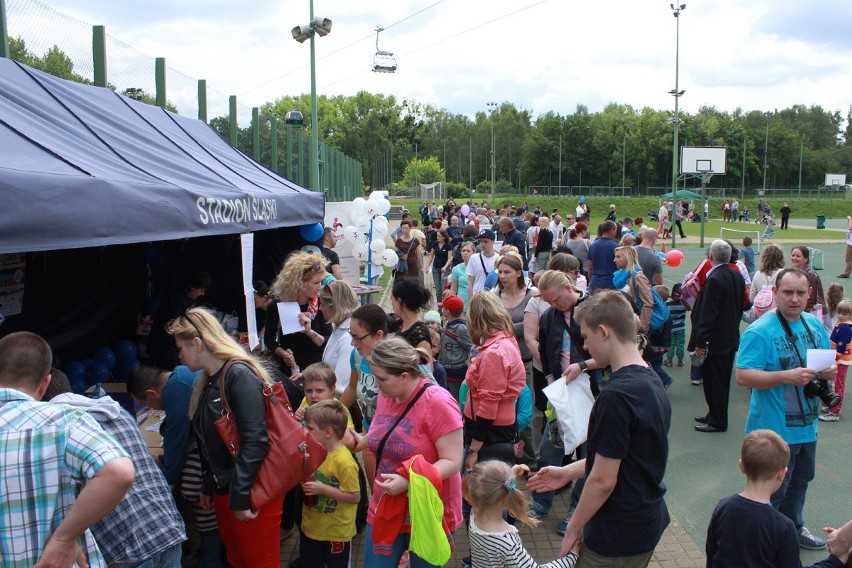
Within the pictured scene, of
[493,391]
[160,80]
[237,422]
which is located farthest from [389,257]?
[237,422]

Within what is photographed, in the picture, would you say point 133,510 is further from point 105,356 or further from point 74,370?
point 105,356

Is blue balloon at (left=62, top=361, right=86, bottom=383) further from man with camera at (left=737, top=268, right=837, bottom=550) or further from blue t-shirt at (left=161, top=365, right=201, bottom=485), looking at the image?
man with camera at (left=737, top=268, right=837, bottom=550)

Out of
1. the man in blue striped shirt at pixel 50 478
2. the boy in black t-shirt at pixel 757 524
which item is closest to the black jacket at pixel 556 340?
the boy in black t-shirt at pixel 757 524

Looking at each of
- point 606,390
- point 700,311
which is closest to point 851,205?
point 700,311

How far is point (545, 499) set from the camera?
5.10 m

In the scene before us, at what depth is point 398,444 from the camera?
3197 millimetres

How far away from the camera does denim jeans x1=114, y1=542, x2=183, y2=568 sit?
2869 mm

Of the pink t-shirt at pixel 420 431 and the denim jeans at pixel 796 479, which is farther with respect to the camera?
the denim jeans at pixel 796 479

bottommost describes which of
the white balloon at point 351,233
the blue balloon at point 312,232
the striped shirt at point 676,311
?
the striped shirt at point 676,311

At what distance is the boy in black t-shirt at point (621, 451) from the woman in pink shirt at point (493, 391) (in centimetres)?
136

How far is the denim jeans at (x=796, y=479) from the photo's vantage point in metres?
4.15

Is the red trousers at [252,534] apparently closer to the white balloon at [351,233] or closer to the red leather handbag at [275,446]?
the red leather handbag at [275,446]

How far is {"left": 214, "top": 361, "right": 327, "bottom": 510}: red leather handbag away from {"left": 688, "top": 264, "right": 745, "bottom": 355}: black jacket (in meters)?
4.62

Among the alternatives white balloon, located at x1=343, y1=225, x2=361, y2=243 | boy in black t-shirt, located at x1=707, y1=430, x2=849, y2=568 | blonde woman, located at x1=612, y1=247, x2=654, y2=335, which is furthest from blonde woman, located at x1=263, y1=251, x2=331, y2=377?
white balloon, located at x1=343, y1=225, x2=361, y2=243
